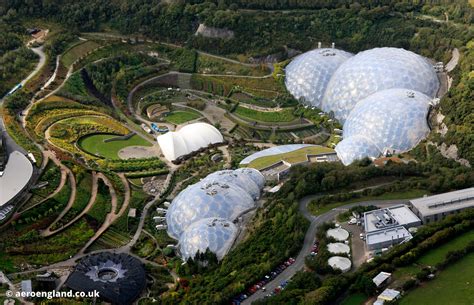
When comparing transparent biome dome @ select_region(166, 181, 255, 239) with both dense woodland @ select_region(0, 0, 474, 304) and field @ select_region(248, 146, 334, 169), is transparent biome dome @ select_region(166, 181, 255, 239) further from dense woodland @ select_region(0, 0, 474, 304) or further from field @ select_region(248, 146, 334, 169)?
field @ select_region(248, 146, 334, 169)

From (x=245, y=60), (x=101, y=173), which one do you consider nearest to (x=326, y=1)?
(x=245, y=60)

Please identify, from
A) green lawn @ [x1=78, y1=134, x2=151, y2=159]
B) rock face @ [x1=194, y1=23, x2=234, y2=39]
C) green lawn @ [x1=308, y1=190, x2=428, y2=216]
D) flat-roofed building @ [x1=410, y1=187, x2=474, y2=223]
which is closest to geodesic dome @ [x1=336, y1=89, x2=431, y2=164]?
green lawn @ [x1=308, y1=190, x2=428, y2=216]

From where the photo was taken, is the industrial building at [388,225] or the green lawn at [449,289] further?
the industrial building at [388,225]

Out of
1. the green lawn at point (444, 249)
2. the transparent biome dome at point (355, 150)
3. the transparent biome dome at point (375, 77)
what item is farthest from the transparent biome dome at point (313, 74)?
the green lawn at point (444, 249)

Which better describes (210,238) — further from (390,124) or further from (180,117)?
(180,117)

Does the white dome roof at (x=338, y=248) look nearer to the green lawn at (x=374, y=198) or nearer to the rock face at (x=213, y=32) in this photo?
the green lawn at (x=374, y=198)

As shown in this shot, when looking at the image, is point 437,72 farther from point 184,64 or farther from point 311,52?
point 184,64

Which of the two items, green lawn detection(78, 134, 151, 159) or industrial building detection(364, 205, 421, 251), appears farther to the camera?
green lawn detection(78, 134, 151, 159)
